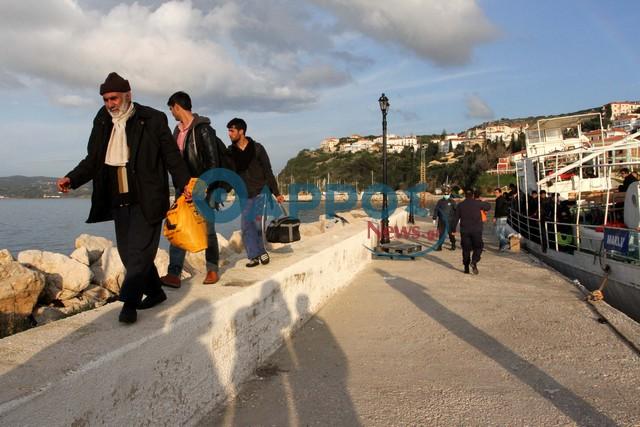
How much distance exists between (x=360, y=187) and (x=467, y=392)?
132m

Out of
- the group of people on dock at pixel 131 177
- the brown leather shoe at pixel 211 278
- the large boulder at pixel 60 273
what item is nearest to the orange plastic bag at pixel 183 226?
the group of people on dock at pixel 131 177

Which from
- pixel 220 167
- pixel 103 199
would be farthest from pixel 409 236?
pixel 103 199

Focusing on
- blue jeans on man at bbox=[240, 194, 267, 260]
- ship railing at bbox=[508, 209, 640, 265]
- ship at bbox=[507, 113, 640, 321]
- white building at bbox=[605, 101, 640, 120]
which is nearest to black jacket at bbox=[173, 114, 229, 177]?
blue jeans on man at bbox=[240, 194, 267, 260]

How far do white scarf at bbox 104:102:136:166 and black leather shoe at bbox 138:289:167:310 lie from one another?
104cm

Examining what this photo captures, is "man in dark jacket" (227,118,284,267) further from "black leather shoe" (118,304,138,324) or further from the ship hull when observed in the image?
the ship hull

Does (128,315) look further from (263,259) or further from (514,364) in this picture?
(514,364)

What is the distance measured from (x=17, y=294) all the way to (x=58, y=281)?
7.40ft

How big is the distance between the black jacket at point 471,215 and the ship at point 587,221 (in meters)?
1.67

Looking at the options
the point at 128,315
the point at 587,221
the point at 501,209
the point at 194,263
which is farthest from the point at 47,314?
the point at 587,221

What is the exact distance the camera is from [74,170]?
3443 mm

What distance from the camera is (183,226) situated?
3.97 meters

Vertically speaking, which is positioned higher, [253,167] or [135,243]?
[253,167]

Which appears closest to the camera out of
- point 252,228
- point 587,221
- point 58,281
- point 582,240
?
point 252,228

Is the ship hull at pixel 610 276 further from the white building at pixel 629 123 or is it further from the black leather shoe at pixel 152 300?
the black leather shoe at pixel 152 300
